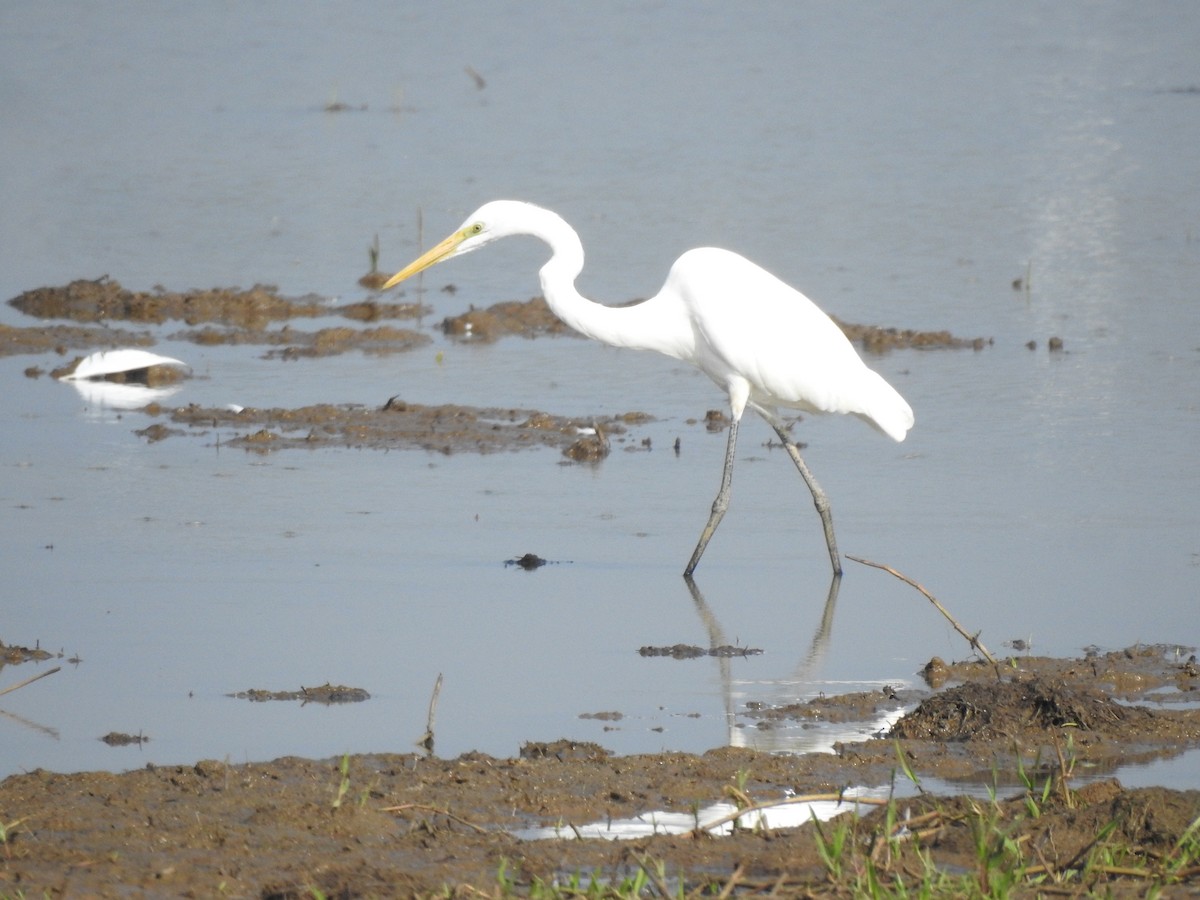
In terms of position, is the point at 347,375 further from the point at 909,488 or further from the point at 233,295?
the point at 909,488

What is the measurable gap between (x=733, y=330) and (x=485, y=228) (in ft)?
3.90

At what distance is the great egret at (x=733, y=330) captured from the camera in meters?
7.76

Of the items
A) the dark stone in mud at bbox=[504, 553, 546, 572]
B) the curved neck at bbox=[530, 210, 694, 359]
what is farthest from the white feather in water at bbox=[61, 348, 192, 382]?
the dark stone in mud at bbox=[504, 553, 546, 572]

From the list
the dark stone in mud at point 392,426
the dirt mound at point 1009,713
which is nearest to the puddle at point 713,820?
the dirt mound at point 1009,713

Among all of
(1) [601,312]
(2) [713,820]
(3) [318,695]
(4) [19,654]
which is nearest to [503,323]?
(1) [601,312]

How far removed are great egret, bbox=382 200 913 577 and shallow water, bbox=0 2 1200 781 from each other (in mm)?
533

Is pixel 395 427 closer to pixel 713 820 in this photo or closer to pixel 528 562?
pixel 528 562

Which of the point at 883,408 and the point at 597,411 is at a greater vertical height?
the point at 883,408

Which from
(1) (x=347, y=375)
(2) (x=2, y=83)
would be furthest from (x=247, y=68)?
(1) (x=347, y=375)

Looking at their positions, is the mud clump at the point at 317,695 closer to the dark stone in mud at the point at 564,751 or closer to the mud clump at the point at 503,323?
the dark stone in mud at the point at 564,751

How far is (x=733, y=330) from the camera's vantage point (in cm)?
773

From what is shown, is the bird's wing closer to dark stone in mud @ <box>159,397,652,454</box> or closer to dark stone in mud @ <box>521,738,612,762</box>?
dark stone in mud @ <box>159,397,652,454</box>

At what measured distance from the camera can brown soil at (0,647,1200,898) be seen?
3.96 metres

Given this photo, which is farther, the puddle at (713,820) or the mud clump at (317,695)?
the mud clump at (317,695)
